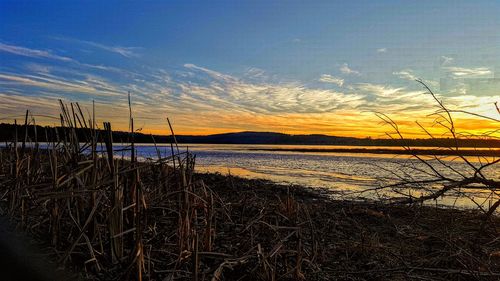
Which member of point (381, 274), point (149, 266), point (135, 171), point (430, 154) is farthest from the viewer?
point (381, 274)

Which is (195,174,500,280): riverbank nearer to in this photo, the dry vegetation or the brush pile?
the dry vegetation

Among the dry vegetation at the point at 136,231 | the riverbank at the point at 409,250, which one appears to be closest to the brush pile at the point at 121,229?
the dry vegetation at the point at 136,231

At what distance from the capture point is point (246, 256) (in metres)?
3.88

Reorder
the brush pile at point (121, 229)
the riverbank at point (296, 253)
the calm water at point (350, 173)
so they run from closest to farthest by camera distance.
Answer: the brush pile at point (121, 229) < the riverbank at point (296, 253) < the calm water at point (350, 173)

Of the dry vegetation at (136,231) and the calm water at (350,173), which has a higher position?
the dry vegetation at (136,231)

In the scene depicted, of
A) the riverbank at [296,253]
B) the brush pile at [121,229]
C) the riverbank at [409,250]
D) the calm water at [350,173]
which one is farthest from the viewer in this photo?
the calm water at [350,173]

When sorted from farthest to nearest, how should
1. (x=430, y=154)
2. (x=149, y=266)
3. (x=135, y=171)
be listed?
(x=430, y=154)
(x=135, y=171)
(x=149, y=266)

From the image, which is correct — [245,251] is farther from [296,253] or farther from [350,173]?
[350,173]

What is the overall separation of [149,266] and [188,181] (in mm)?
1310

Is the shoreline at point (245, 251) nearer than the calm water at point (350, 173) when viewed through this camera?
Yes

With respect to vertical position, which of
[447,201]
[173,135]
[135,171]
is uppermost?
[173,135]

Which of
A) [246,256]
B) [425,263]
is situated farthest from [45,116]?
[425,263]

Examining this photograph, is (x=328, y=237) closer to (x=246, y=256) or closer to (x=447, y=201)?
(x=246, y=256)

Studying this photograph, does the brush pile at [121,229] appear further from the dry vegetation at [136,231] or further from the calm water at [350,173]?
the calm water at [350,173]
